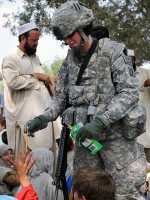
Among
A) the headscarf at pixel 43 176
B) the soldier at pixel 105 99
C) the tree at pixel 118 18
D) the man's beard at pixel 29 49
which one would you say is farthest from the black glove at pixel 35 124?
the tree at pixel 118 18

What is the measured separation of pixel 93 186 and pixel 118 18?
13190mm

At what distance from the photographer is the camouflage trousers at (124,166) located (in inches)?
150

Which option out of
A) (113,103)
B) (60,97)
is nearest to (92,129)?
(113,103)

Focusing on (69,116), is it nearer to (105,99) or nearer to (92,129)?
(105,99)

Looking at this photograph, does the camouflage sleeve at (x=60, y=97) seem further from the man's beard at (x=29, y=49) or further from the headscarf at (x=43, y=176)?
the man's beard at (x=29, y=49)

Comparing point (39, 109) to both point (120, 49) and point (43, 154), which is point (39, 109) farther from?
point (120, 49)

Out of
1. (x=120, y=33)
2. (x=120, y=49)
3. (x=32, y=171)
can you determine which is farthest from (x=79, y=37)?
(x=120, y=33)

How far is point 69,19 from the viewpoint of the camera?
3.66 metres

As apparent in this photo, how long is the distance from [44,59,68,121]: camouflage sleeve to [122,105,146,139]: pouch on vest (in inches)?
23.5

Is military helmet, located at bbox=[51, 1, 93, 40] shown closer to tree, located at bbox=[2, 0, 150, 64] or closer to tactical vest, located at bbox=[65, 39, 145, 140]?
tactical vest, located at bbox=[65, 39, 145, 140]

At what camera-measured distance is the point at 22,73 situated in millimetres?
5945

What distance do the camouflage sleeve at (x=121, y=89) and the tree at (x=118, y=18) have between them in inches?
392

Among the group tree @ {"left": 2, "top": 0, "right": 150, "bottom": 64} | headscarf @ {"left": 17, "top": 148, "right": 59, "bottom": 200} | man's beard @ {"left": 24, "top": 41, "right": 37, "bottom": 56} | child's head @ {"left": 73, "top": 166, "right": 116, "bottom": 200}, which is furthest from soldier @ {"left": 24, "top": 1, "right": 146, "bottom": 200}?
tree @ {"left": 2, "top": 0, "right": 150, "bottom": 64}

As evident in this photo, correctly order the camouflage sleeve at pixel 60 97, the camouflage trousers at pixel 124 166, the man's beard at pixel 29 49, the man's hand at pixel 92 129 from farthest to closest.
Answer: the man's beard at pixel 29 49, the camouflage sleeve at pixel 60 97, the camouflage trousers at pixel 124 166, the man's hand at pixel 92 129
